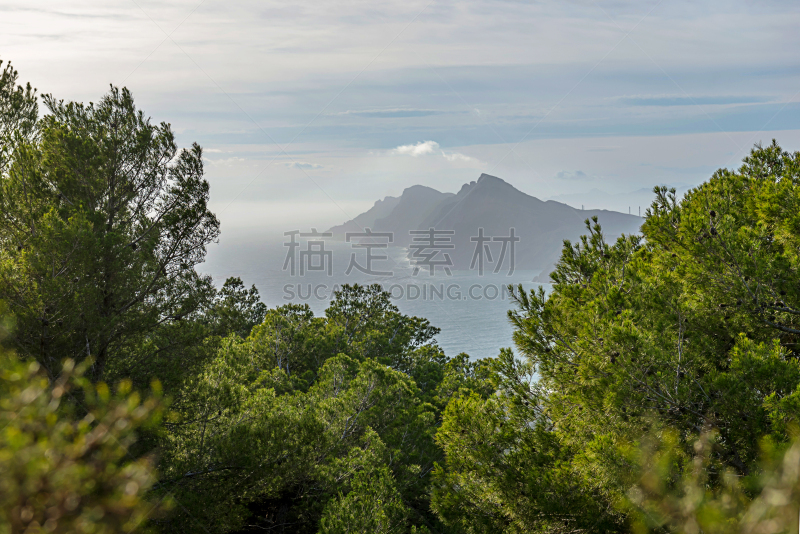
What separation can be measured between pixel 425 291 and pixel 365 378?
243 feet

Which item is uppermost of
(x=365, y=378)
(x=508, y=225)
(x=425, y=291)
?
(x=508, y=225)

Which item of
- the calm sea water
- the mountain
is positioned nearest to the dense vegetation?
the calm sea water

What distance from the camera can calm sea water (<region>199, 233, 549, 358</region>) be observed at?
56.7 meters

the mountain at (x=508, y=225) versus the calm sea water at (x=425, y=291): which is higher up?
the mountain at (x=508, y=225)

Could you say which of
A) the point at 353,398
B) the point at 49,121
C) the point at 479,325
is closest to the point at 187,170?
the point at 49,121

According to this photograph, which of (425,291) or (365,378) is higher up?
(365,378)

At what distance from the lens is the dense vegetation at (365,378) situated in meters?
2.04

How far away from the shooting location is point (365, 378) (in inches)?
457

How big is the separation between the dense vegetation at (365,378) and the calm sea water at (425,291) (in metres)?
31.9

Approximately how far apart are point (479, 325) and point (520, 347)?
5727 cm

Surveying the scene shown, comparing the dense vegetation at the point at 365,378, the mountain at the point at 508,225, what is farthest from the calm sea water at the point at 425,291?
the dense vegetation at the point at 365,378

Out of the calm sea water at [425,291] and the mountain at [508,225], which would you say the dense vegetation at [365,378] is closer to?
the calm sea water at [425,291]

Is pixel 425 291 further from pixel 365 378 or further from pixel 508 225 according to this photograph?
pixel 508 225

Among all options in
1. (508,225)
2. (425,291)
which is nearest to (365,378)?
(425,291)
